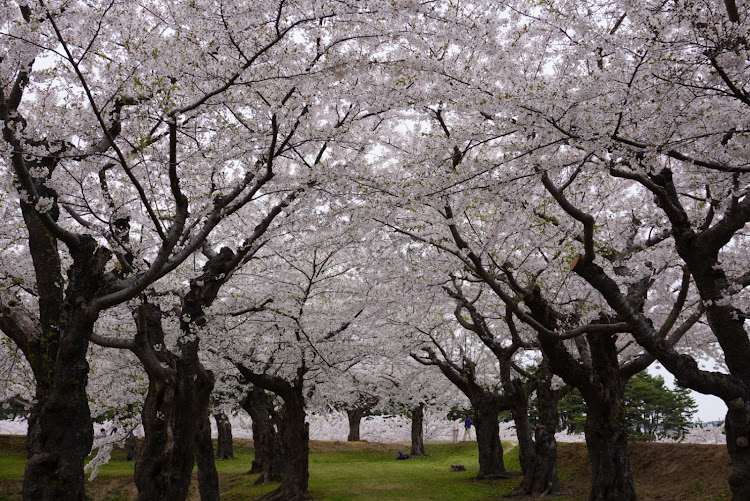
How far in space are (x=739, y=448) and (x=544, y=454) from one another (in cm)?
805

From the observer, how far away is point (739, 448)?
730 centimetres

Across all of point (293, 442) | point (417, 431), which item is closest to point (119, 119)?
point (293, 442)

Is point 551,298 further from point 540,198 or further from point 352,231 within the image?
point 352,231

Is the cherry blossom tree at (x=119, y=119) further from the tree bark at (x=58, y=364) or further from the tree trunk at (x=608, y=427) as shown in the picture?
the tree trunk at (x=608, y=427)

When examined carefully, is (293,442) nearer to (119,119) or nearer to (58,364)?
(58,364)

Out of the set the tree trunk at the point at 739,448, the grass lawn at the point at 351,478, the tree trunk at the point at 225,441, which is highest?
the tree trunk at the point at 739,448

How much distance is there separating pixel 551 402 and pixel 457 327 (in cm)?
569

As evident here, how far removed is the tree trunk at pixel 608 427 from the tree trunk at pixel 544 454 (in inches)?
181

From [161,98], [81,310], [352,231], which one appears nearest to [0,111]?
[161,98]

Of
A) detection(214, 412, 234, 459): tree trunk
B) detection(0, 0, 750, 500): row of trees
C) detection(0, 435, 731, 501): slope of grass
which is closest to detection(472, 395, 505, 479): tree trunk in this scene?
detection(0, 435, 731, 501): slope of grass

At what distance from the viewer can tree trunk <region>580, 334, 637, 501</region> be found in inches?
398

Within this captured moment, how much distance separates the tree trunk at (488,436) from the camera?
18.4 metres

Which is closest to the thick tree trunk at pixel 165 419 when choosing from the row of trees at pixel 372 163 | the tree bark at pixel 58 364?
the row of trees at pixel 372 163

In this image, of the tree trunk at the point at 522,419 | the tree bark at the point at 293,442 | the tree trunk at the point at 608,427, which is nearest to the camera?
the tree trunk at the point at 608,427
